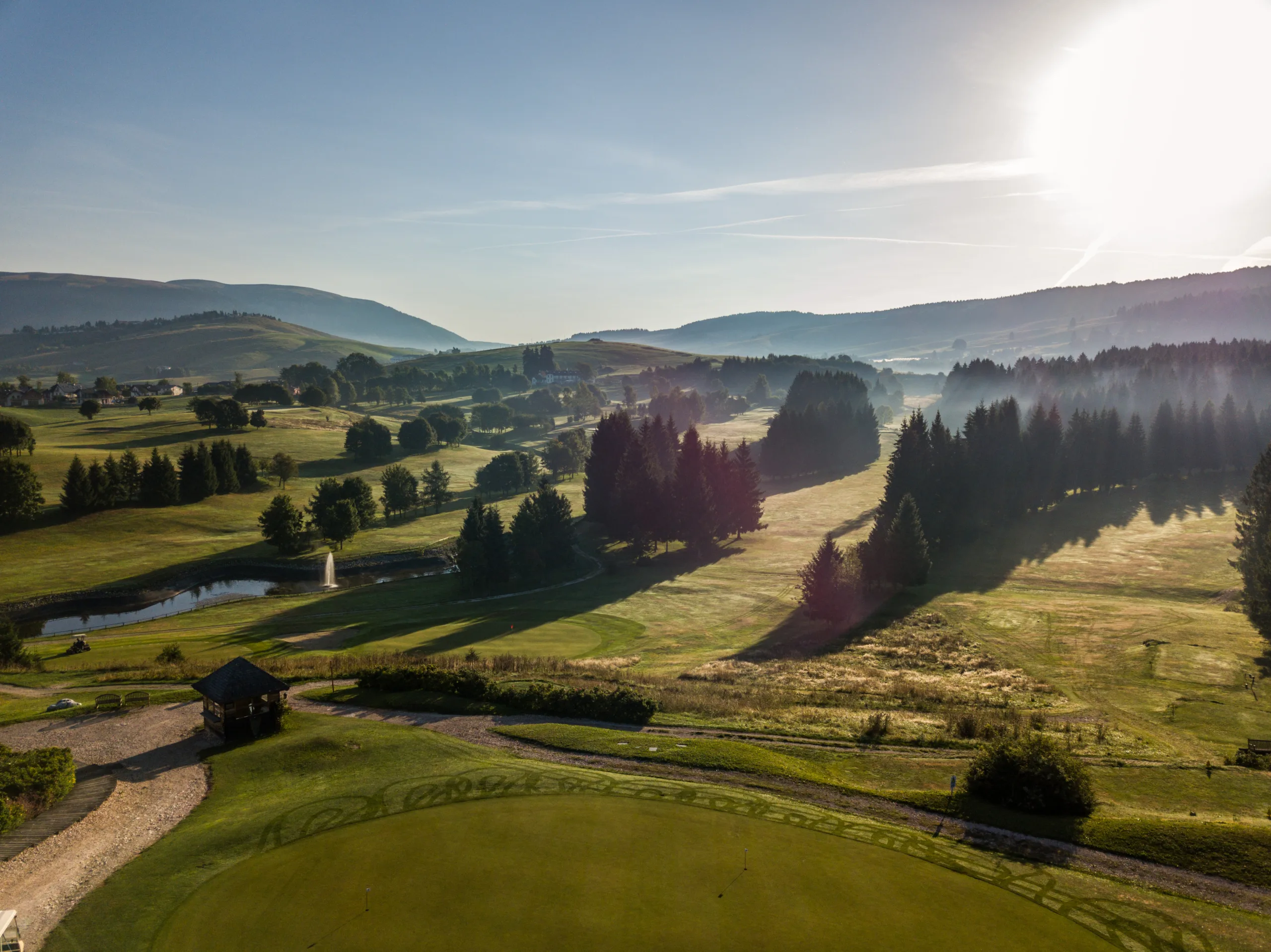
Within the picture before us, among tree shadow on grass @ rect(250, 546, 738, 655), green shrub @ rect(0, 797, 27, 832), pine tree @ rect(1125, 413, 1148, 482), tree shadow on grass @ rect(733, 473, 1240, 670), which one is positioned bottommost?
tree shadow on grass @ rect(250, 546, 738, 655)

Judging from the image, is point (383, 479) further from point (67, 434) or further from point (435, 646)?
point (67, 434)

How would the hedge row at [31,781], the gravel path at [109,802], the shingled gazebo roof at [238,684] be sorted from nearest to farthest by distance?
the gravel path at [109,802], the hedge row at [31,781], the shingled gazebo roof at [238,684]

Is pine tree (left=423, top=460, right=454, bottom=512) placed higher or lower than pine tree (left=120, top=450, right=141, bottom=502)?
lower

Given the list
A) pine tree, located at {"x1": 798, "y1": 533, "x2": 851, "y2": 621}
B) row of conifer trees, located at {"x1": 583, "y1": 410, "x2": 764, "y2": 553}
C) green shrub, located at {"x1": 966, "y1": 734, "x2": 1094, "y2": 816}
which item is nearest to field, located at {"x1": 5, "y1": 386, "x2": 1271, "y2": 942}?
green shrub, located at {"x1": 966, "y1": 734, "x2": 1094, "y2": 816}

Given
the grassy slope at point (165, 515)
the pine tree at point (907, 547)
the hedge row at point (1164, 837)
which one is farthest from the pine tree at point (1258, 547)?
the grassy slope at point (165, 515)

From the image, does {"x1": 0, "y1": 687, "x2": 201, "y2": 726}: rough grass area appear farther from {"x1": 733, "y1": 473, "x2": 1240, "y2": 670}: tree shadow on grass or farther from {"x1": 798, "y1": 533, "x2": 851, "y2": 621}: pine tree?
{"x1": 798, "y1": 533, "x2": 851, "y2": 621}: pine tree

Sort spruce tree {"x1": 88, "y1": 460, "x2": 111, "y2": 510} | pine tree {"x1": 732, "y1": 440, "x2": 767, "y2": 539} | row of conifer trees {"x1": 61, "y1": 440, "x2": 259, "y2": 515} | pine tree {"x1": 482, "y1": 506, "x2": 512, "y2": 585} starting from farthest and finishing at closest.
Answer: pine tree {"x1": 732, "y1": 440, "x2": 767, "y2": 539}
spruce tree {"x1": 88, "y1": 460, "x2": 111, "y2": 510}
row of conifer trees {"x1": 61, "y1": 440, "x2": 259, "y2": 515}
pine tree {"x1": 482, "y1": 506, "x2": 512, "y2": 585}

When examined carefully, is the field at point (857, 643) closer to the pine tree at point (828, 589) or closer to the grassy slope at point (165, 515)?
the grassy slope at point (165, 515)
